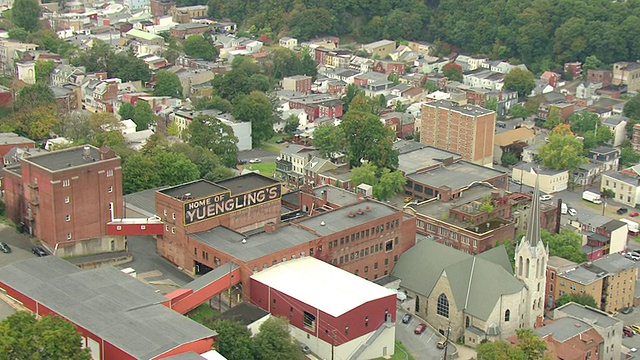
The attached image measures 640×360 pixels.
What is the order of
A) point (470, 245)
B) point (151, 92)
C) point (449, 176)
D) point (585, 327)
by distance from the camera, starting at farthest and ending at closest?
point (151, 92) < point (449, 176) < point (470, 245) < point (585, 327)

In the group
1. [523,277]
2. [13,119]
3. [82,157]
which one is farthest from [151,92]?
[523,277]

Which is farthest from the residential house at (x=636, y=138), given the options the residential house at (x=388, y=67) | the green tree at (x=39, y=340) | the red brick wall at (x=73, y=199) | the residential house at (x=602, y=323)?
the green tree at (x=39, y=340)

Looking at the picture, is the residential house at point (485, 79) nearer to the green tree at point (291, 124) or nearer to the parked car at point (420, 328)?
the green tree at point (291, 124)

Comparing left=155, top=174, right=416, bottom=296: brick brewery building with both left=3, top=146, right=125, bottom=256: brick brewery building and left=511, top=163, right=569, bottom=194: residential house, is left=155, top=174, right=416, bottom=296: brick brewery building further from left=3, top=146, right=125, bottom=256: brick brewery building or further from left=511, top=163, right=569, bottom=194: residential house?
left=511, top=163, right=569, bottom=194: residential house

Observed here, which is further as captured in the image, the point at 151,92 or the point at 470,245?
the point at 151,92

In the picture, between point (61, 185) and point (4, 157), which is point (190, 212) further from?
point (4, 157)
